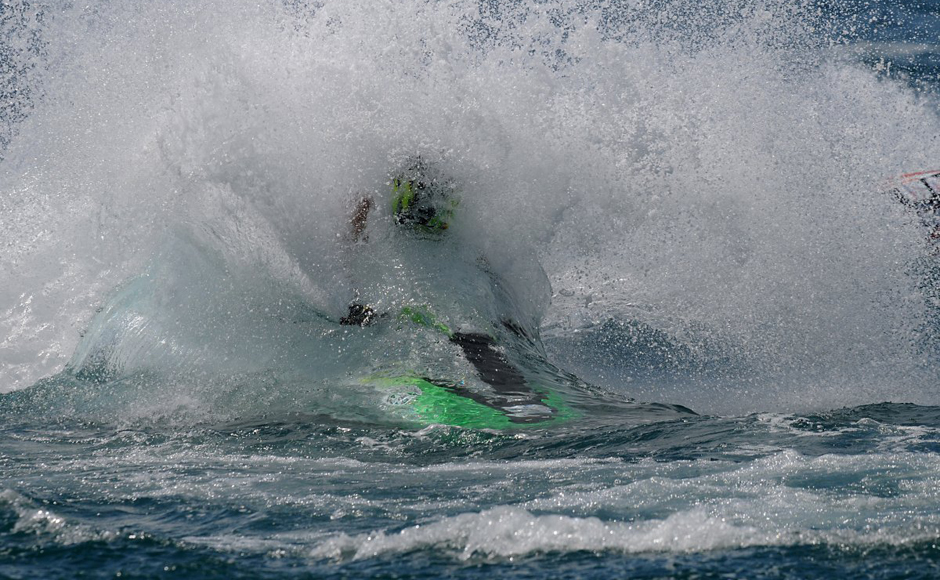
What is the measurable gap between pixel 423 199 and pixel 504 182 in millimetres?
763

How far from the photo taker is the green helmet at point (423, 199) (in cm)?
729

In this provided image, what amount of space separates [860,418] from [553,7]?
16.1 ft

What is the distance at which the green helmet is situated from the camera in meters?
7.29

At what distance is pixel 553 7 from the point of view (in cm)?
880

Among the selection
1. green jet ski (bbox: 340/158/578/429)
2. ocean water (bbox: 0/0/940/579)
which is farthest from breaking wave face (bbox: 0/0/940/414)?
green jet ski (bbox: 340/158/578/429)

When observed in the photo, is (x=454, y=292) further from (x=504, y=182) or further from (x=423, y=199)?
(x=504, y=182)

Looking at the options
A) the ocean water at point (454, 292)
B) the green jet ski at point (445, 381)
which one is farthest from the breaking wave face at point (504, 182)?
the green jet ski at point (445, 381)

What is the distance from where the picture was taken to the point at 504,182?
308 inches

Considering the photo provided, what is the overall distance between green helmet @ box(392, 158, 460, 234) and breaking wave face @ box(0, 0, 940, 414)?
0.37 ft

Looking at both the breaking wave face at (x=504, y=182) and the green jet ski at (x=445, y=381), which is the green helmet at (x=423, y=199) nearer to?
the green jet ski at (x=445, y=381)

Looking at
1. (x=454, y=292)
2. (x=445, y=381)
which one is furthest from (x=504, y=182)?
(x=445, y=381)

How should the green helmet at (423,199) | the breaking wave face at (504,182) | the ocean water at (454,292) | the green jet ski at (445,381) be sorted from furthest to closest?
the green helmet at (423,199) → the breaking wave face at (504,182) → the green jet ski at (445,381) → the ocean water at (454,292)

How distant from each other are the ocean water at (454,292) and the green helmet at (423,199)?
7 centimetres

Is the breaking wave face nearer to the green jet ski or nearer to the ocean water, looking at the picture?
the ocean water
